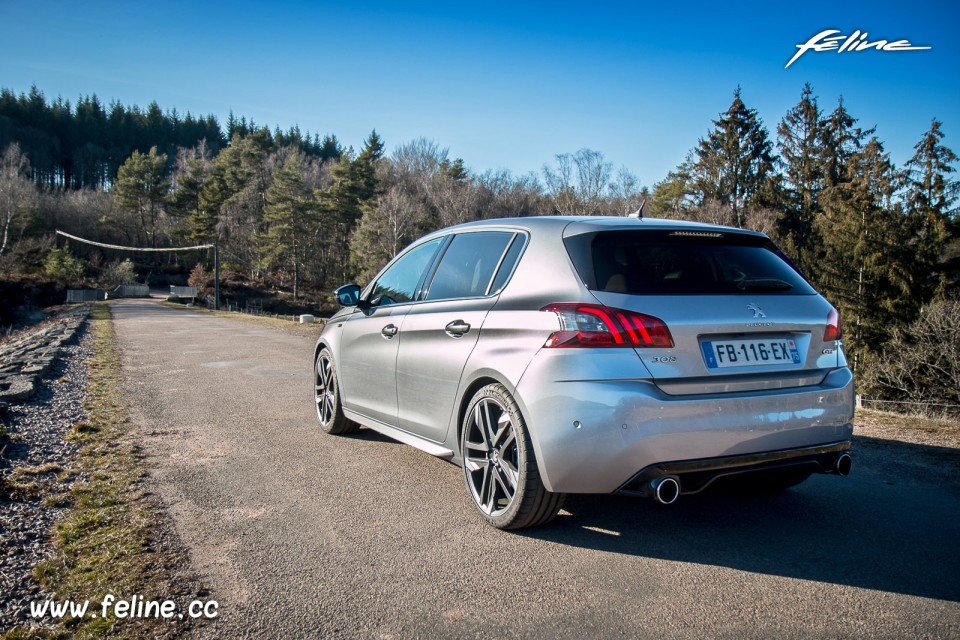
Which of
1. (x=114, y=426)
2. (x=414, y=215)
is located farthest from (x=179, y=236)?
(x=114, y=426)

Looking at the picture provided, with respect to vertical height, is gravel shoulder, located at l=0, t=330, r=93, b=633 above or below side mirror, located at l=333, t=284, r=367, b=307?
below

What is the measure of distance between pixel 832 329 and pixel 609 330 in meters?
1.40

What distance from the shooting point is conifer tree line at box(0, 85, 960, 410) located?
1391 inches

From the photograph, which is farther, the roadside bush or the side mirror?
the roadside bush

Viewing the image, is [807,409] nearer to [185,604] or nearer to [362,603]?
[362,603]

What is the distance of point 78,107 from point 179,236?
6905cm

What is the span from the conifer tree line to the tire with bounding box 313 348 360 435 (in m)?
25.5

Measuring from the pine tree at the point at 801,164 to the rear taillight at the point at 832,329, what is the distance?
176 feet

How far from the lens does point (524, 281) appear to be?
12.7ft

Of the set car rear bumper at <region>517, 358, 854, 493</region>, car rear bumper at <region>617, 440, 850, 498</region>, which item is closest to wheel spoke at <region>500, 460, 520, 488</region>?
car rear bumper at <region>517, 358, 854, 493</region>

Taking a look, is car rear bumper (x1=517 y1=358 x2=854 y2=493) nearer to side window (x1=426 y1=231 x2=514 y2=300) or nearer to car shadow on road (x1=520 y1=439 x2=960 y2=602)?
car shadow on road (x1=520 y1=439 x2=960 y2=602)

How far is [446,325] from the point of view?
14.2 feet

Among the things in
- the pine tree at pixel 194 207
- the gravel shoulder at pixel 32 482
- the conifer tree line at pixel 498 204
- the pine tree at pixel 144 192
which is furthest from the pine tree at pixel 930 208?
the pine tree at pixel 144 192

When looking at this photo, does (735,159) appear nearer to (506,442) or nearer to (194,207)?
(506,442)
